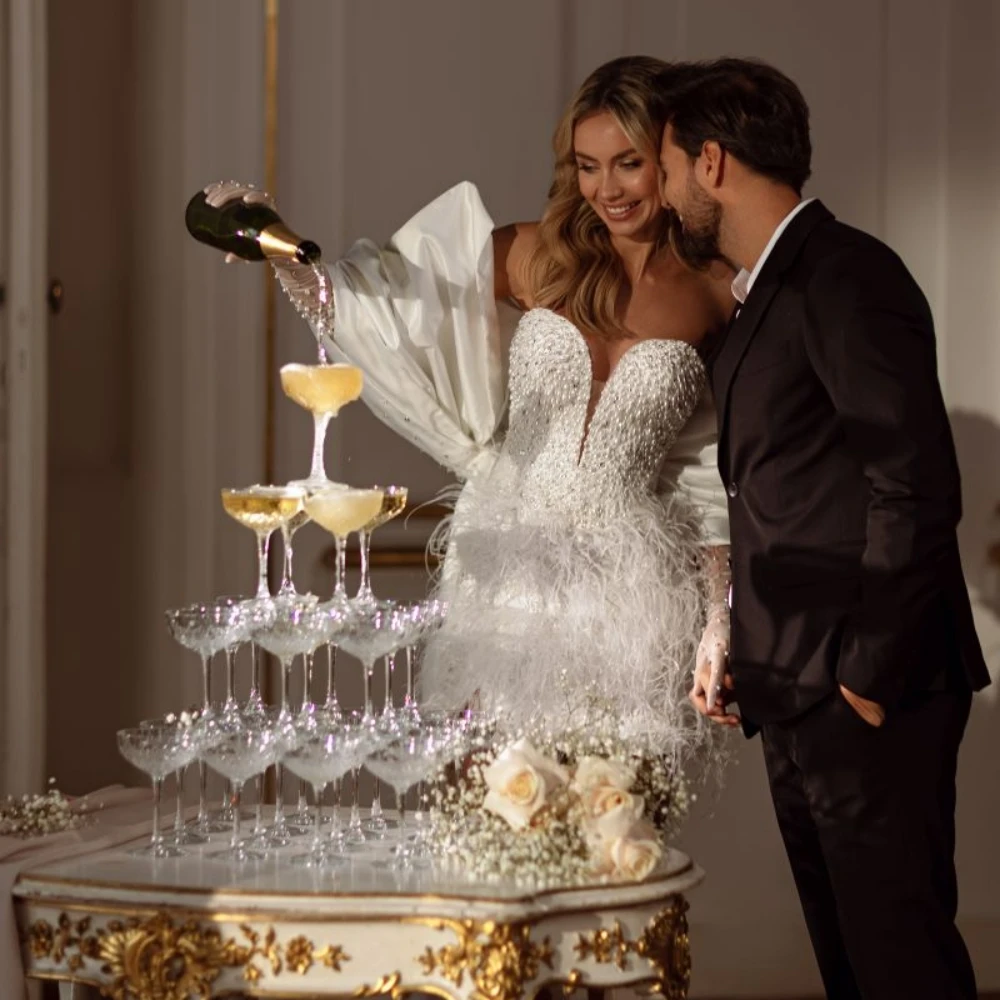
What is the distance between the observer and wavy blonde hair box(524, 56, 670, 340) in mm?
3467

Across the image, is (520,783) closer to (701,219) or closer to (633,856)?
(633,856)

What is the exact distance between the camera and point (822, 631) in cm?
260

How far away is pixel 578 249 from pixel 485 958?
1.62m

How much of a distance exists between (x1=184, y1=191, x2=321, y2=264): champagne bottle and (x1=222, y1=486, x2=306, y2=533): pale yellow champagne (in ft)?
1.74

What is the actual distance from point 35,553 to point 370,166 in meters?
1.31

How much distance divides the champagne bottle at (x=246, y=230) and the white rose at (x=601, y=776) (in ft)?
3.37

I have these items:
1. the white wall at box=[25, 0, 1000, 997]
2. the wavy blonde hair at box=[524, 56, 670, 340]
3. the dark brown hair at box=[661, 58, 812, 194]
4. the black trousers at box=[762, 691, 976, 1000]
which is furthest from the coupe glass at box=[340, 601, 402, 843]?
the white wall at box=[25, 0, 1000, 997]

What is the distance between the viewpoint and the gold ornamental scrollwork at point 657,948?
8.20 feet

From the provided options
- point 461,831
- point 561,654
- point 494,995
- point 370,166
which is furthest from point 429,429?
point 494,995

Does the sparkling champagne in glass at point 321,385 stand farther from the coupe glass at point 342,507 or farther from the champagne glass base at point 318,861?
the champagne glass base at point 318,861

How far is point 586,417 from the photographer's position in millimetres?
3500

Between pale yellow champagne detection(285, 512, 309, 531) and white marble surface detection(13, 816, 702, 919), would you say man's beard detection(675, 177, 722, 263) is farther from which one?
white marble surface detection(13, 816, 702, 919)

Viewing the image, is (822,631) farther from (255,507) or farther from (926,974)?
(255,507)

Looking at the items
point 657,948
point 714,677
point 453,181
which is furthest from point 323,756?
point 453,181
